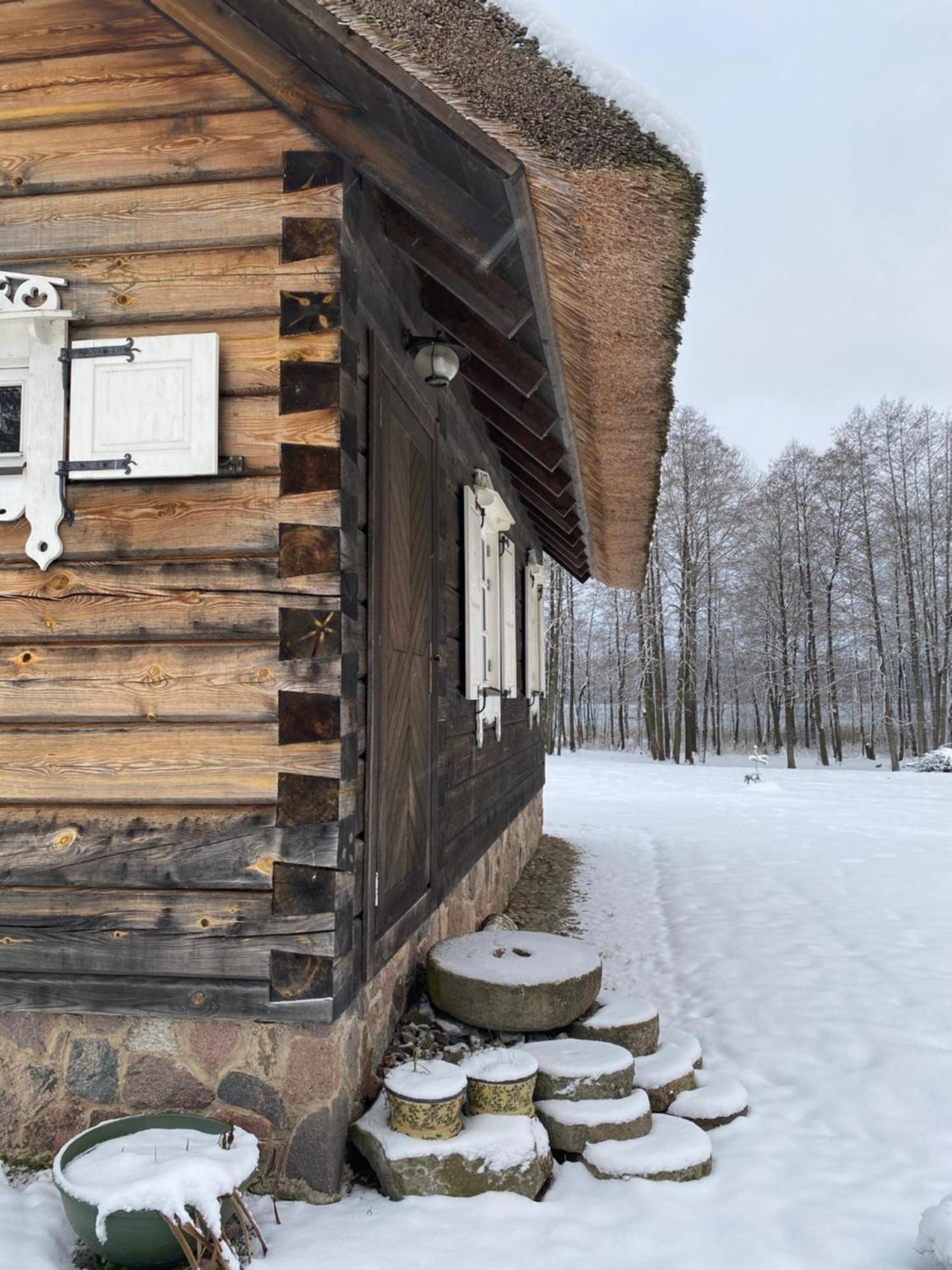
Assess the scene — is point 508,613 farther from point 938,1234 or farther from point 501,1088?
point 938,1234

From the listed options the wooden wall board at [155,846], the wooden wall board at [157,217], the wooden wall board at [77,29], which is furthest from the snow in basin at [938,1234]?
the wooden wall board at [77,29]

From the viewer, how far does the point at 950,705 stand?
22.8 m

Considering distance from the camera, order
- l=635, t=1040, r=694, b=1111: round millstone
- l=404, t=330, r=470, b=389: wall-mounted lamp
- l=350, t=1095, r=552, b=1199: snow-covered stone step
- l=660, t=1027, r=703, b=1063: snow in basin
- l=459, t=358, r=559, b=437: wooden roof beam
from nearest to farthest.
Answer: l=350, t=1095, r=552, b=1199: snow-covered stone step → l=635, t=1040, r=694, b=1111: round millstone → l=660, t=1027, r=703, b=1063: snow in basin → l=404, t=330, r=470, b=389: wall-mounted lamp → l=459, t=358, r=559, b=437: wooden roof beam

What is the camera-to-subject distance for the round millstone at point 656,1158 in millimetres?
2791

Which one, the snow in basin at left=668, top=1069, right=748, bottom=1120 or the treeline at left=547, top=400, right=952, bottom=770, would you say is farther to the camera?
the treeline at left=547, top=400, right=952, bottom=770

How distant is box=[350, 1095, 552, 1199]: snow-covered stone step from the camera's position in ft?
8.59

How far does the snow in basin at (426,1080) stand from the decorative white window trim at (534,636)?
5031 millimetres

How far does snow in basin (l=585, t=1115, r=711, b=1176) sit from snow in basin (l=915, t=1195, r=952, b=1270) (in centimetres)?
66

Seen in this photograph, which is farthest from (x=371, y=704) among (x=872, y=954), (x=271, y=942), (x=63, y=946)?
(x=872, y=954)

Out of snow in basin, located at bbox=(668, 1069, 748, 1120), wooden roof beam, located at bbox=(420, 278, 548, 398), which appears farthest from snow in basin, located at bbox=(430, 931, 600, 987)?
wooden roof beam, located at bbox=(420, 278, 548, 398)

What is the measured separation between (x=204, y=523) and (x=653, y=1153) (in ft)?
7.94

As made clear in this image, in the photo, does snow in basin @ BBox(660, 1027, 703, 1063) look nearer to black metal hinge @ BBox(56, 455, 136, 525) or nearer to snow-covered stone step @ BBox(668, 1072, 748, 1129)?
snow-covered stone step @ BBox(668, 1072, 748, 1129)

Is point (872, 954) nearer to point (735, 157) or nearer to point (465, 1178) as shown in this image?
point (465, 1178)

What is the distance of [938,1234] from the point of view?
229 centimetres
